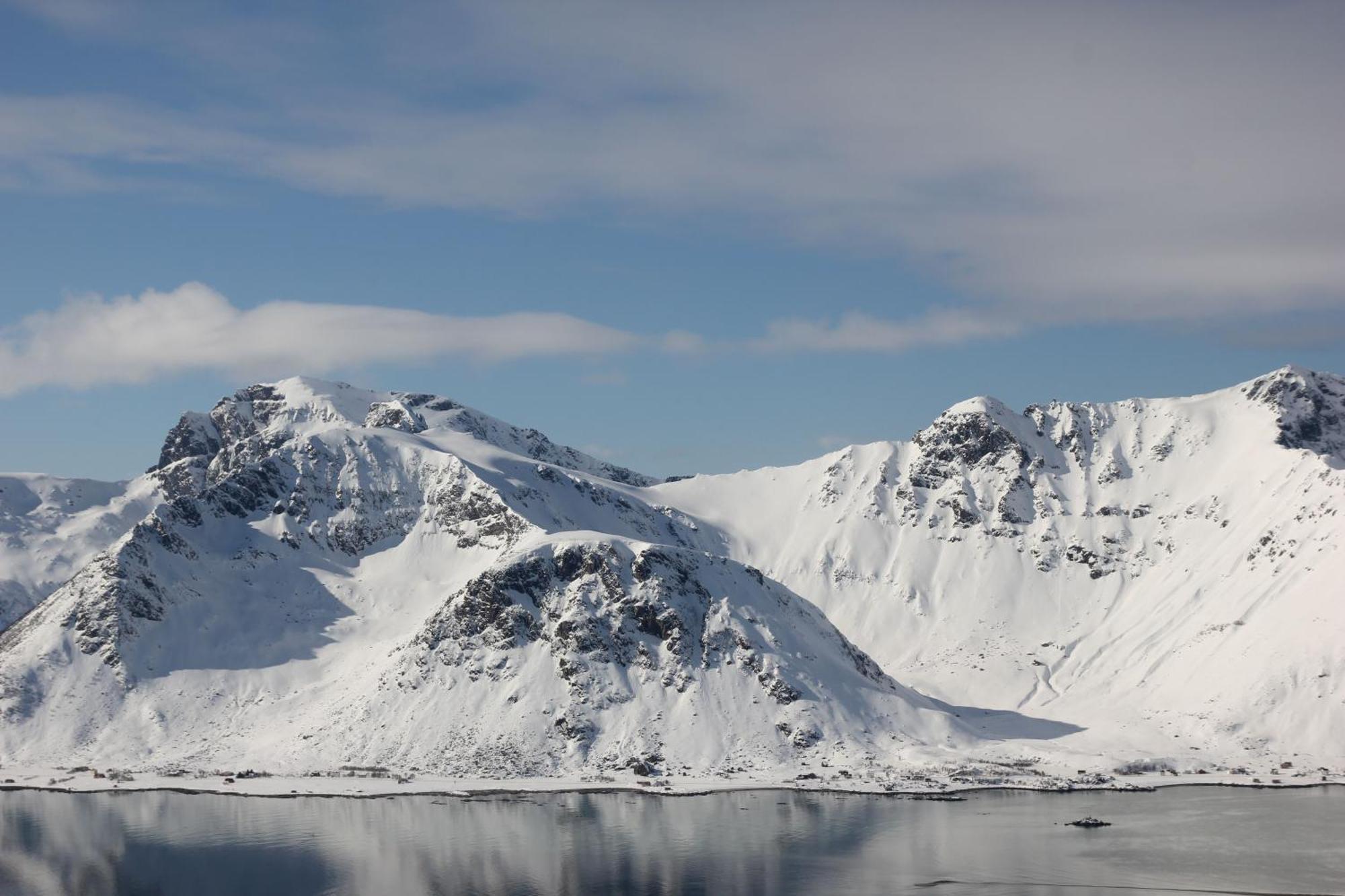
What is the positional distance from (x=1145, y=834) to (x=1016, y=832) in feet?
54.3

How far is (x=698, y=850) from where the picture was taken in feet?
620

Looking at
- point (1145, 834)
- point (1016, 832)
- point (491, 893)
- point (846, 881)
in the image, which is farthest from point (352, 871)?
point (1145, 834)

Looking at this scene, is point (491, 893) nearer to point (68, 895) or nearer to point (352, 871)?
point (352, 871)

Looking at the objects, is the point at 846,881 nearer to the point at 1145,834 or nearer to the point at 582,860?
the point at 582,860

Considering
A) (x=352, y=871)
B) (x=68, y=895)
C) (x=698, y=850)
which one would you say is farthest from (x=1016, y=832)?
(x=68, y=895)

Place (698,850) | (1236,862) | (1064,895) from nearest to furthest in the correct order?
(1064,895) → (1236,862) → (698,850)

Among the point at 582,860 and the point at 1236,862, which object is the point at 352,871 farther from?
the point at 1236,862

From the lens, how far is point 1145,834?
198 metres

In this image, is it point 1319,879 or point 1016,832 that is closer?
point 1319,879

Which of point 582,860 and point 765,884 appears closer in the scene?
point 765,884

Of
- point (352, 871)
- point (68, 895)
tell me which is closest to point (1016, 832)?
point (352, 871)

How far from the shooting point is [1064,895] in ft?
536

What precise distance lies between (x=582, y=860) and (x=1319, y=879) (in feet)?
273

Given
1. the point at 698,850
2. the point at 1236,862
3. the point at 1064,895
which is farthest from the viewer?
the point at 698,850
